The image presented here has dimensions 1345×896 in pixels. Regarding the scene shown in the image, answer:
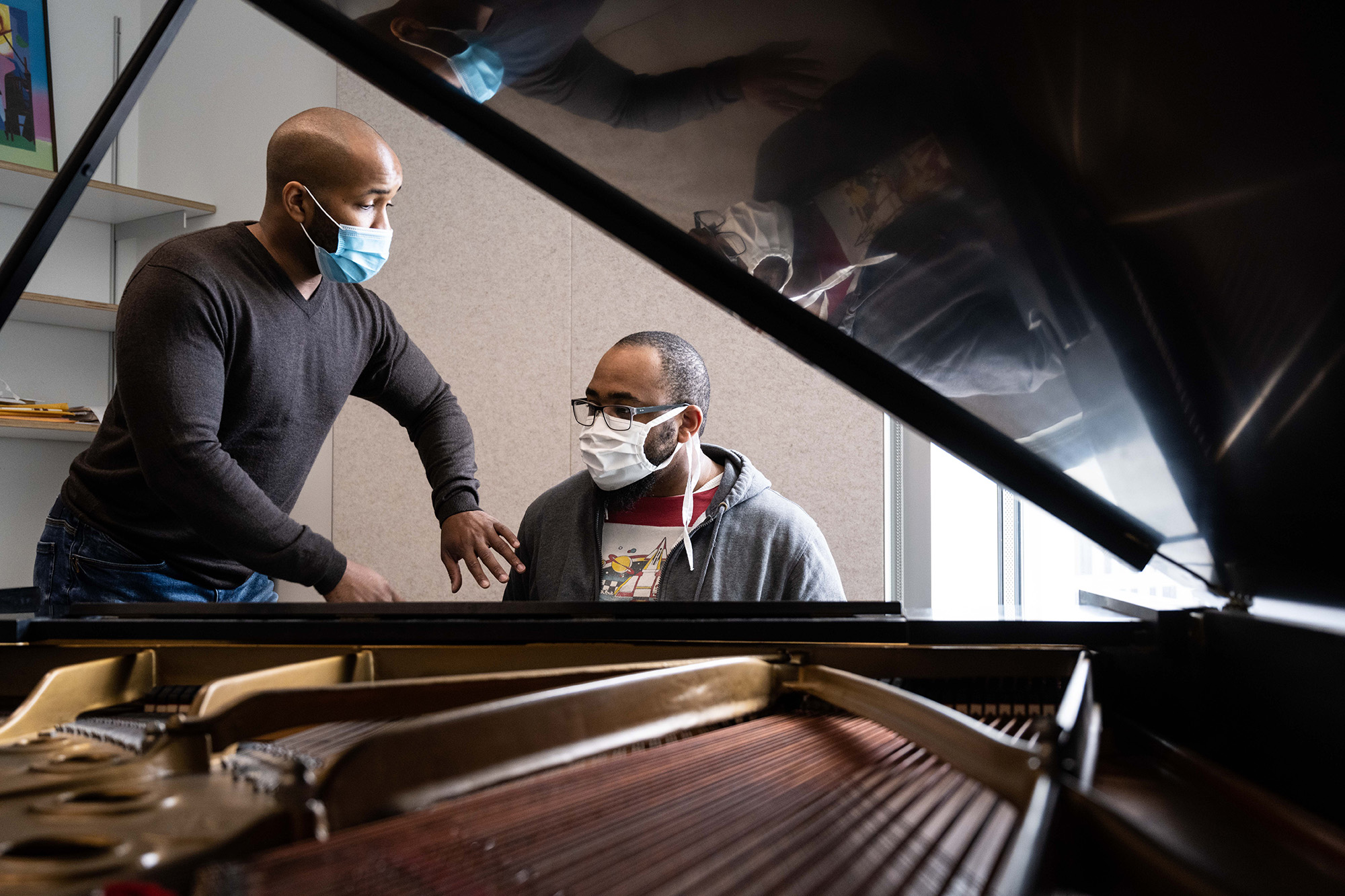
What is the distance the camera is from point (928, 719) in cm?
71

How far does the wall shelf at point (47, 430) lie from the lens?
3.06 meters

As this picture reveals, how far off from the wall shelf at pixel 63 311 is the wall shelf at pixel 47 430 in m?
0.35

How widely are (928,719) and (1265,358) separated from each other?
0.34 metres

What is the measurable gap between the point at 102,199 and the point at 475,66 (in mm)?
3087

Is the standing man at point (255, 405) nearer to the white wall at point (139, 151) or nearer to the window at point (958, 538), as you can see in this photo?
the window at point (958, 538)

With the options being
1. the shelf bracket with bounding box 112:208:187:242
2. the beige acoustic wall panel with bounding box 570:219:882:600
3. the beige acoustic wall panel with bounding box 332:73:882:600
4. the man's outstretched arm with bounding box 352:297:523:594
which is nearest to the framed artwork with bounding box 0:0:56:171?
the shelf bracket with bounding box 112:208:187:242

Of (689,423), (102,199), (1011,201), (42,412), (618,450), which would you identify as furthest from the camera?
(102,199)

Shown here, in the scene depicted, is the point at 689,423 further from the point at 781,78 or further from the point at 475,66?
the point at 781,78

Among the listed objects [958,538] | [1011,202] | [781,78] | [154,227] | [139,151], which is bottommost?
[958,538]

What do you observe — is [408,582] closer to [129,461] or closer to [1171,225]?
[129,461]

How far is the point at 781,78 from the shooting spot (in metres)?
0.74

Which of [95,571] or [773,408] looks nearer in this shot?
[95,571]

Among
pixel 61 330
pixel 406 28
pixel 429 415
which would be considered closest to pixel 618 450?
pixel 429 415

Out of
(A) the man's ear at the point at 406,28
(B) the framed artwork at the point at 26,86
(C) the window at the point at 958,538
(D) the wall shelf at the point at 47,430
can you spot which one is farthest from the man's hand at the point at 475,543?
(B) the framed artwork at the point at 26,86
